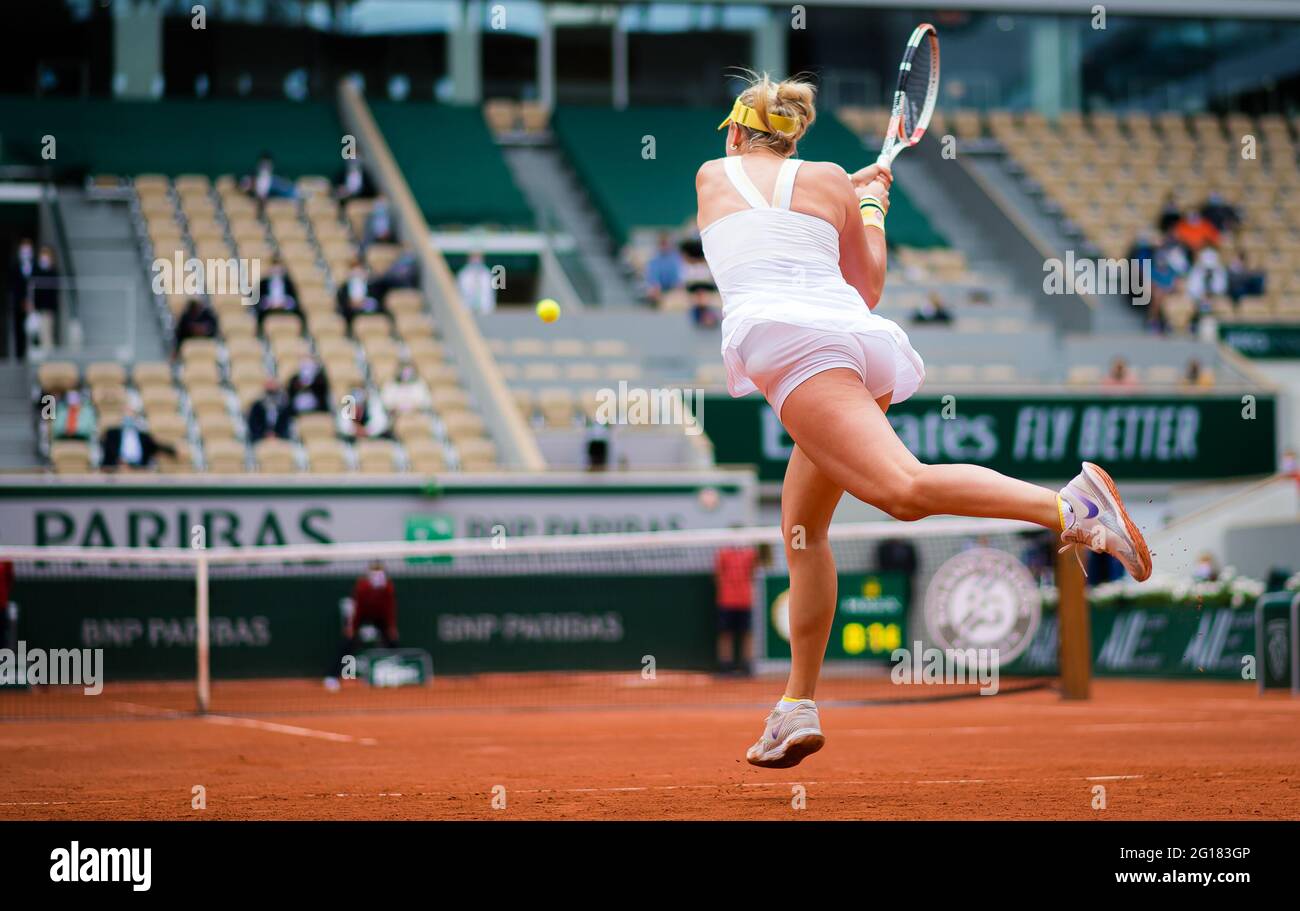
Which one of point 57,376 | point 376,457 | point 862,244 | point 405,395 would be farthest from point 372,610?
point 862,244

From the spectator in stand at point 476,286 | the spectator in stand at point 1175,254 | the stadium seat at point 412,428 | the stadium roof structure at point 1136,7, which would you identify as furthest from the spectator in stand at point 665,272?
the spectator in stand at point 1175,254

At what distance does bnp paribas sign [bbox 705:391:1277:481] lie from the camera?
20031 mm

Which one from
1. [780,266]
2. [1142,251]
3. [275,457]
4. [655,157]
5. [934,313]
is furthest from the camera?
[655,157]

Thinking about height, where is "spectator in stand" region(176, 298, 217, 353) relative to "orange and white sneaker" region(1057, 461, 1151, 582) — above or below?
above

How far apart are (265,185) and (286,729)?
585 inches

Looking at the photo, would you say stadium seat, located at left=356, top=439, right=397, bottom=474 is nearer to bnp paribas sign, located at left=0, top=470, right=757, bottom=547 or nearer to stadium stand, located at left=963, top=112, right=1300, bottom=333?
bnp paribas sign, located at left=0, top=470, right=757, bottom=547

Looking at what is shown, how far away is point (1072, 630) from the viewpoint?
43.3 feet

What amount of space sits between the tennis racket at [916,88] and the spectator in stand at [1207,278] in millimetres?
19614

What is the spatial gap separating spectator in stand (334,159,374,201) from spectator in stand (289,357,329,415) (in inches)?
263

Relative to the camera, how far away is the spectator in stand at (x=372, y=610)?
50.8ft

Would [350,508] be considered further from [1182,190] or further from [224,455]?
[1182,190]

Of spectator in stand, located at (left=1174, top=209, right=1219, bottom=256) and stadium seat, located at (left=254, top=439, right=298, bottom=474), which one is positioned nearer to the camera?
stadium seat, located at (left=254, top=439, right=298, bottom=474)

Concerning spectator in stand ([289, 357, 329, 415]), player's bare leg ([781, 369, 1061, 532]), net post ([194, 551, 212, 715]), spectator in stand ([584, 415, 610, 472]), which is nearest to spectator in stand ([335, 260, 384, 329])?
spectator in stand ([289, 357, 329, 415])
